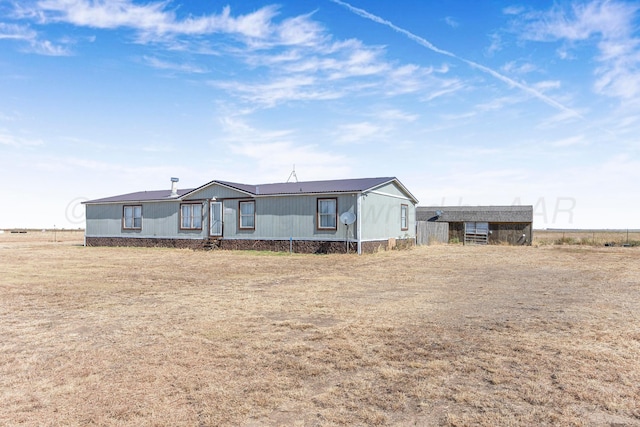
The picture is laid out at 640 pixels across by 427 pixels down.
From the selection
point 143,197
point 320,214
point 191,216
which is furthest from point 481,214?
point 143,197

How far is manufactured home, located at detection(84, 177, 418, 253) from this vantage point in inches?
926

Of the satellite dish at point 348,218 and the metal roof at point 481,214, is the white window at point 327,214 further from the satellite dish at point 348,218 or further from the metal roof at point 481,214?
the metal roof at point 481,214

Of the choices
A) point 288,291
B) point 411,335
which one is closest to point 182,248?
point 288,291

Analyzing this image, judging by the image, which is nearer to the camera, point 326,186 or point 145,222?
point 326,186

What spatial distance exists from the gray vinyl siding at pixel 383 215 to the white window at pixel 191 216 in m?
10.5

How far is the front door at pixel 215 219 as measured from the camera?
2704cm

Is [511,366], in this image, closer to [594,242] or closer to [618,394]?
[618,394]

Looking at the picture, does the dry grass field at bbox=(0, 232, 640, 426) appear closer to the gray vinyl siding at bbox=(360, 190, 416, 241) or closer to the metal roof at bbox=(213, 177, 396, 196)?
the gray vinyl siding at bbox=(360, 190, 416, 241)

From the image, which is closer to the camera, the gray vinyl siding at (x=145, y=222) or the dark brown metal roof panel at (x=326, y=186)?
the dark brown metal roof panel at (x=326, y=186)

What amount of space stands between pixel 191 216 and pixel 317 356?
78.9ft

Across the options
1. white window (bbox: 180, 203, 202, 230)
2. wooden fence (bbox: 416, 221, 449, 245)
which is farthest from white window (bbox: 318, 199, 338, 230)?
wooden fence (bbox: 416, 221, 449, 245)

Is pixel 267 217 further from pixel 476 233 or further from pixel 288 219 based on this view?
pixel 476 233

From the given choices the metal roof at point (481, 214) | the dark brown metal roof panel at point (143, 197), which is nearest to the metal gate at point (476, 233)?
the metal roof at point (481, 214)

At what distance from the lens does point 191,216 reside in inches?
1112
